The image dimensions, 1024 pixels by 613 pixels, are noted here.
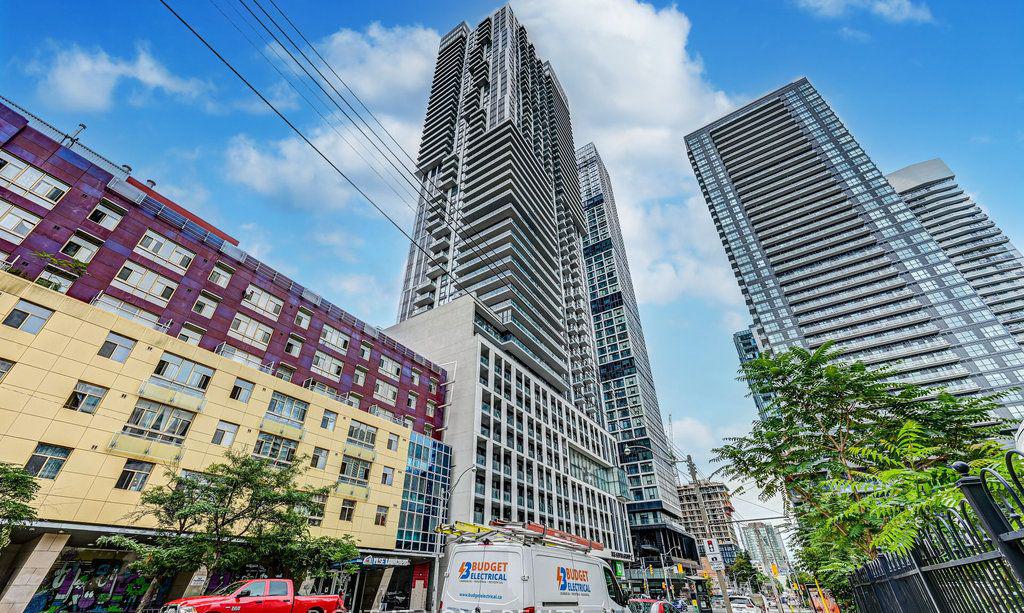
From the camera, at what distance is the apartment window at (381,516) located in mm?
32400

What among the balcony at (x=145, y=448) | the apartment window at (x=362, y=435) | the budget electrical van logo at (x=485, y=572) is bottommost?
the budget electrical van logo at (x=485, y=572)

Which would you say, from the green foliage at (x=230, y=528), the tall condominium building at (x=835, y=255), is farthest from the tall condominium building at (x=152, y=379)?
the tall condominium building at (x=835, y=255)

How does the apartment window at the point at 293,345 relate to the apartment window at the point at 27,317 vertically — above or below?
above

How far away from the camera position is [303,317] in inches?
1398

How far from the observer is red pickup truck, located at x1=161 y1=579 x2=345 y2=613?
41.1ft

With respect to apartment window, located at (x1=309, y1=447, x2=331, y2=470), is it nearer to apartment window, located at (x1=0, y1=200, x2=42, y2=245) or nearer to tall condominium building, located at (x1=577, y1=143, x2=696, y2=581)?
apartment window, located at (x1=0, y1=200, x2=42, y2=245)

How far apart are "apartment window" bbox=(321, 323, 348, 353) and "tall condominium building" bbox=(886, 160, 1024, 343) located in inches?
4472

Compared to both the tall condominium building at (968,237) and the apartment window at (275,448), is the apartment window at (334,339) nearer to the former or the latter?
the apartment window at (275,448)

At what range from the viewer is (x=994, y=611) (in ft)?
14.3

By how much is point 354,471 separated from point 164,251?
65.9 ft

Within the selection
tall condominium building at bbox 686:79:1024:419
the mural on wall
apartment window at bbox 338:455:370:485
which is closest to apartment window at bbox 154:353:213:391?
the mural on wall

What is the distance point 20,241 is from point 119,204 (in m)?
5.52

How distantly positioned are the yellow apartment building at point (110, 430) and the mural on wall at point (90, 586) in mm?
48

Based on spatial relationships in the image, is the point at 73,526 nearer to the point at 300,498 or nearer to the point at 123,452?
the point at 123,452
